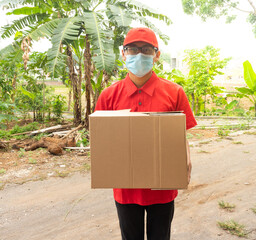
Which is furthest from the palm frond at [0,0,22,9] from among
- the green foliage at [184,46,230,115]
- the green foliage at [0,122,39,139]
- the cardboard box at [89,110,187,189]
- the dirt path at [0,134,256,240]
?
the green foliage at [184,46,230,115]

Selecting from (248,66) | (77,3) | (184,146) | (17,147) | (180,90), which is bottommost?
(17,147)

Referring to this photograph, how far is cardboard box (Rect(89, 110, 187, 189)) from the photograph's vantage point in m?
1.00

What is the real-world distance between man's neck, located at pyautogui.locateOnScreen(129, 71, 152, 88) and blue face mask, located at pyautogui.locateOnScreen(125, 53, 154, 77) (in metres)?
0.02

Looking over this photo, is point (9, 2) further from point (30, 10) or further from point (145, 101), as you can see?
point (145, 101)

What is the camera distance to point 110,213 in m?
2.51

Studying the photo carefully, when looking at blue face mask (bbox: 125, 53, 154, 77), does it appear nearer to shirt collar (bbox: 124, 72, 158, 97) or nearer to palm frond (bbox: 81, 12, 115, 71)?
shirt collar (bbox: 124, 72, 158, 97)

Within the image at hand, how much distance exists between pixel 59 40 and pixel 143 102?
10.5ft

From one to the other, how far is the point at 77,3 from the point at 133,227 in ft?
15.5

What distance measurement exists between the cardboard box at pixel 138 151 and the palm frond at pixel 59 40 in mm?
3010

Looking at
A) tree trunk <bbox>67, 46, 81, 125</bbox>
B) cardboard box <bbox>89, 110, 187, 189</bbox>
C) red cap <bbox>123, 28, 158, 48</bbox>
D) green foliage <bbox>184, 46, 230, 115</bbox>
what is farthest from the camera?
green foliage <bbox>184, 46, 230, 115</bbox>

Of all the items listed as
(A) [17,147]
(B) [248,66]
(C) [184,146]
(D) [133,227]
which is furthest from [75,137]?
(B) [248,66]

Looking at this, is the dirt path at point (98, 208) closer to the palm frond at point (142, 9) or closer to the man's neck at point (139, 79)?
the man's neck at point (139, 79)

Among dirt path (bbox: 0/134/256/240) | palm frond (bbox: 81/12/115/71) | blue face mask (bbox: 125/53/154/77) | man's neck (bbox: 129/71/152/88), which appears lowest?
dirt path (bbox: 0/134/256/240)

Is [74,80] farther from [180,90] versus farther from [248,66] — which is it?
[248,66]
